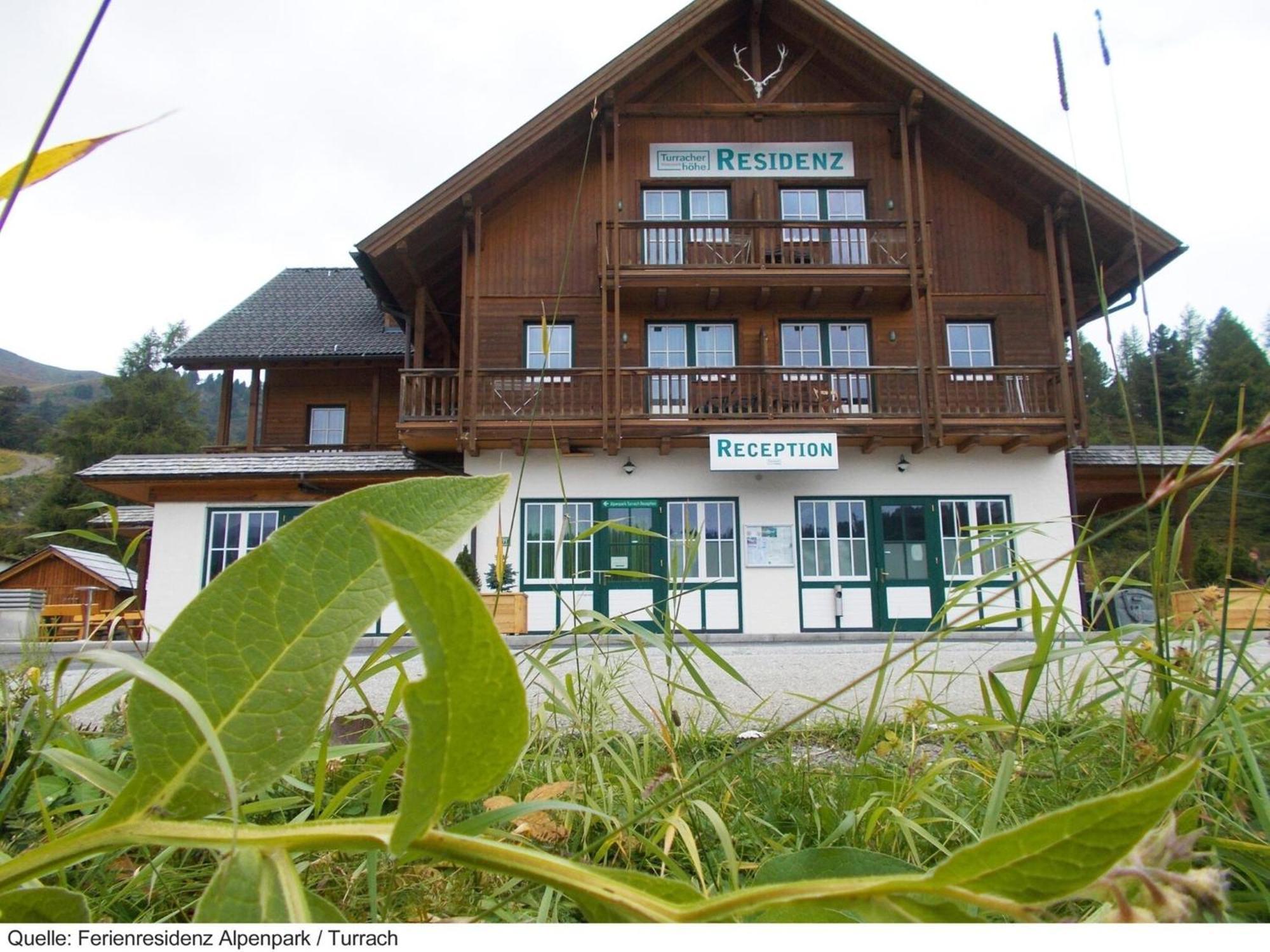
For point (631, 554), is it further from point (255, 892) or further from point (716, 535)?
point (255, 892)

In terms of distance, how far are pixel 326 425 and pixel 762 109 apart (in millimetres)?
10989

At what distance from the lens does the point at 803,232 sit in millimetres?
13688

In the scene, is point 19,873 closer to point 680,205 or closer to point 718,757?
point 718,757

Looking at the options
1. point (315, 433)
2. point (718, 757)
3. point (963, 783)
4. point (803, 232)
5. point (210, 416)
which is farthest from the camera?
point (210, 416)

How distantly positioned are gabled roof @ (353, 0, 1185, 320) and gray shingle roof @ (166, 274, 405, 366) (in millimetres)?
3772

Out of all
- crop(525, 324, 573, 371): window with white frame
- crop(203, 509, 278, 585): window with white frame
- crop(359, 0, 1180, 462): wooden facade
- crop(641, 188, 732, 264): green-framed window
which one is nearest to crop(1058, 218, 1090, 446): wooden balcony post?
crop(359, 0, 1180, 462): wooden facade

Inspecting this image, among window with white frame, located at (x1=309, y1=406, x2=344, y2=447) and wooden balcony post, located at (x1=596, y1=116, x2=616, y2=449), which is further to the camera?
window with white frame, located at (x1=309, y1=406, x2=344, y2=447)

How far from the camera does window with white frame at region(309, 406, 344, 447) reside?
687 inches

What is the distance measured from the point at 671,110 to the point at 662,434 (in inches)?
229

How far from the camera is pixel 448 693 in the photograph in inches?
9.7

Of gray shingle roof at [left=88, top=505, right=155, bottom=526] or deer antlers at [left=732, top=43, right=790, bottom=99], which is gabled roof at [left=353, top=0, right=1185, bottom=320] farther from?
gray shingle roof at [left=88, top=505, right=155, bottom=526]

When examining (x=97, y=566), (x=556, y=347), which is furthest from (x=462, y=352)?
(x=97, y=566)

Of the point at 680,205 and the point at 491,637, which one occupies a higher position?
the point at 680,205

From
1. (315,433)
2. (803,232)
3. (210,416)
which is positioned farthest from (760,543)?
(210,416)
